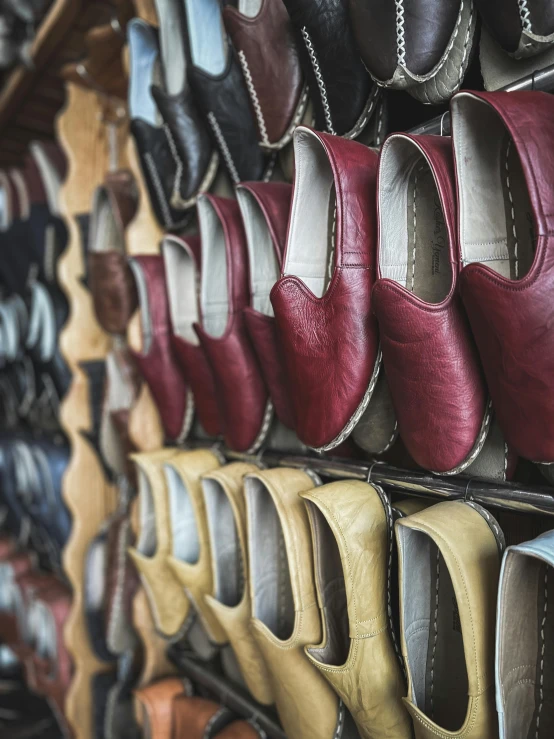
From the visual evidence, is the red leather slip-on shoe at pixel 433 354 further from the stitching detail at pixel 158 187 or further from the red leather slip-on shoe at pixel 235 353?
the stitching detail at pixel 158 187

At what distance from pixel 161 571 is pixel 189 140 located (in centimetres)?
77

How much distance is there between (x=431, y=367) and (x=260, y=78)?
0.53 metres

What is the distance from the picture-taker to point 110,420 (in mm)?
1460

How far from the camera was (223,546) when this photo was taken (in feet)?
3.31

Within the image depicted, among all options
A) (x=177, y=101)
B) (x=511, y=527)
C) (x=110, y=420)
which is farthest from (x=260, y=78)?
(x=110, y=420)

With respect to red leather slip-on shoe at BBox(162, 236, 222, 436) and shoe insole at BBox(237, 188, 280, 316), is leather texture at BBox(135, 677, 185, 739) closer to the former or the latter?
red leather slip-on shoe at BBox(162, 236, 222, 436)

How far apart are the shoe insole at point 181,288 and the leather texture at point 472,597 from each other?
0.65 metres

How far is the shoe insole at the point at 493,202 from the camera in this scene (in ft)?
1.97

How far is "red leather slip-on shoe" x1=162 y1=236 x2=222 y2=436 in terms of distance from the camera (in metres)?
1.03

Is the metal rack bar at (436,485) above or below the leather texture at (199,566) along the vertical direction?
above

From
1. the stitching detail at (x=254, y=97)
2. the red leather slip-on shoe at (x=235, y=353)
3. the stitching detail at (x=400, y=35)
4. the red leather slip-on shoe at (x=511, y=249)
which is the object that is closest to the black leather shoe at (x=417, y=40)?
the stitching detail at (x=400, y=35)

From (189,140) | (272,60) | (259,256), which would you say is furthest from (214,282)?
(272,60)

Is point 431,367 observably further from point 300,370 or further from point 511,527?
point 511,527

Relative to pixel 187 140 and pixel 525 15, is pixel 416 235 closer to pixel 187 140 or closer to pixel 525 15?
pixel 525 15
